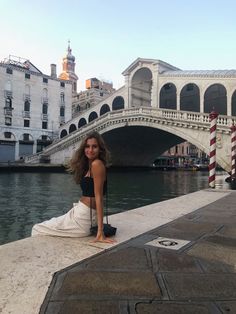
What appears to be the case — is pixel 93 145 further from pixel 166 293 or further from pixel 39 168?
pixel 39 168

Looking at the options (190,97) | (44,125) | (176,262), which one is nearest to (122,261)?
(176,262)

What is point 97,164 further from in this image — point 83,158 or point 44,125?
point 44,125

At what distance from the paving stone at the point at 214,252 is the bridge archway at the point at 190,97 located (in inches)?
1043

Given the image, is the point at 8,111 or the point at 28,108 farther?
the point at 28,108

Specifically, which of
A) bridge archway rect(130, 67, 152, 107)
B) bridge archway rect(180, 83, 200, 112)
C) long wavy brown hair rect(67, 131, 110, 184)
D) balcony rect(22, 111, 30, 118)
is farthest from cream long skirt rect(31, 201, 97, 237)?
balcony rect(22, 111, 30, 118)

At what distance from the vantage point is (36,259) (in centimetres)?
244

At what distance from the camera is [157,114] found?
23.6 meters

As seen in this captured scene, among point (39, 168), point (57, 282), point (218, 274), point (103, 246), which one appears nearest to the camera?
point (57, 282)

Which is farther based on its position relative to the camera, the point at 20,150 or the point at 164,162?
the point at 164,162

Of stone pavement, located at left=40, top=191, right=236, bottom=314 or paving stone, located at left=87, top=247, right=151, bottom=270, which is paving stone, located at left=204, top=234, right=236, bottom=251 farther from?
paving stone, located at left=87, top=247, right=151, bottom=270

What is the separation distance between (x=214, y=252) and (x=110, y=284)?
1.08m

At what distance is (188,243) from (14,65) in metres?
38.7

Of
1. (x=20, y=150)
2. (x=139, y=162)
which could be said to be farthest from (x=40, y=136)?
(x=139, y=162)

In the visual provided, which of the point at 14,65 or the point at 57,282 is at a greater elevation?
the point at 14,65
